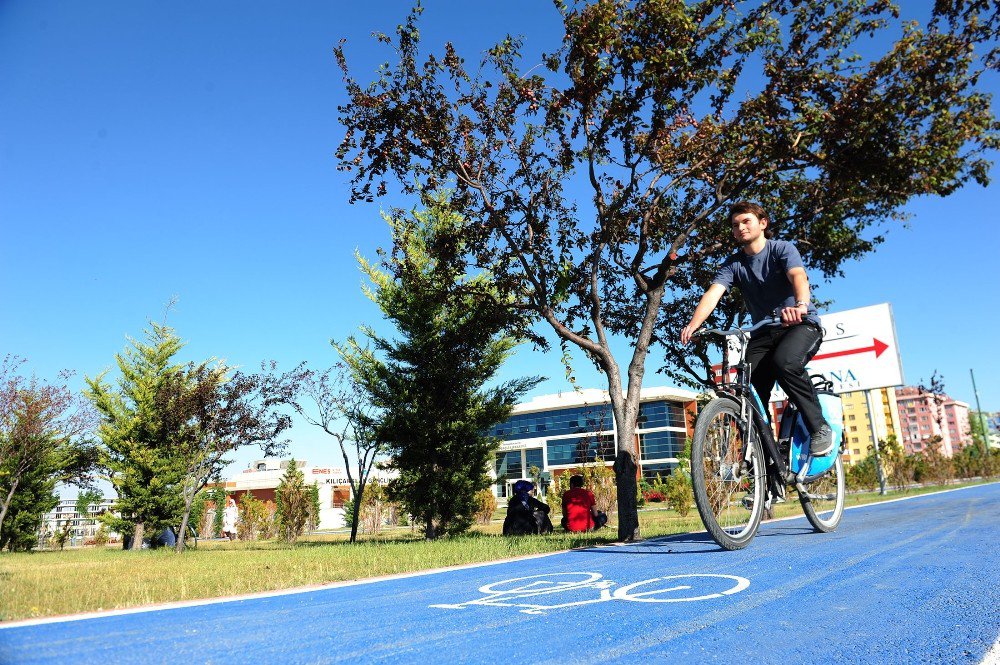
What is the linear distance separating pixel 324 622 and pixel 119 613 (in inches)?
58.6

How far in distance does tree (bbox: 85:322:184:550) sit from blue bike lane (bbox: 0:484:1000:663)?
73.3 feet

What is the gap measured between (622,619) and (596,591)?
0.76 metres

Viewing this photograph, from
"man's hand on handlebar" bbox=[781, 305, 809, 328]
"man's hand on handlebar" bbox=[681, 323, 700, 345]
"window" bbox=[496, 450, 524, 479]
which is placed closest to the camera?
"man's hand on handlebar" bbox=[681, 323, 700, 345]

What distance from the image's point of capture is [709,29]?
888 centimetres

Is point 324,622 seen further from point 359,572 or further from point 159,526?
point 159,526

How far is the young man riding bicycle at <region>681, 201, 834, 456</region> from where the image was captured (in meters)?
4.56

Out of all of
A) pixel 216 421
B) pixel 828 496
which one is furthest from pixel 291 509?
pixel 828 496

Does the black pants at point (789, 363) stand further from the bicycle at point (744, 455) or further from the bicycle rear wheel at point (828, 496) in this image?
the bicycle rear wheel at point (828, 496)

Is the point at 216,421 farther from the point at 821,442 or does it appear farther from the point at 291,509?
the point at 821,442

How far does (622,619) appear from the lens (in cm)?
277

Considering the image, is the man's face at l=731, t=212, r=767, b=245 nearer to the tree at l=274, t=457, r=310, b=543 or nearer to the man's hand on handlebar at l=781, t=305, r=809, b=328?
the man's hand on handlebar at l=781, t=305, r=809, b=328

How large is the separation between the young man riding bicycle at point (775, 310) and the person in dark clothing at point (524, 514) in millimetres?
8271

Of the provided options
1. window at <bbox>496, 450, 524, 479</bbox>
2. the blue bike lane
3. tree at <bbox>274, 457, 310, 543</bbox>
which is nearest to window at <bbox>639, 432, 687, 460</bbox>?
window at <bbox>496, 450, 524, 479</bbox>

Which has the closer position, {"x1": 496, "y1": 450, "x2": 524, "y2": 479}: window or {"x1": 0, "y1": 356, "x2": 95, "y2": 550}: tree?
{"x1": 0, "y1": 356, "x2": 95, "y2": 550}: tree
